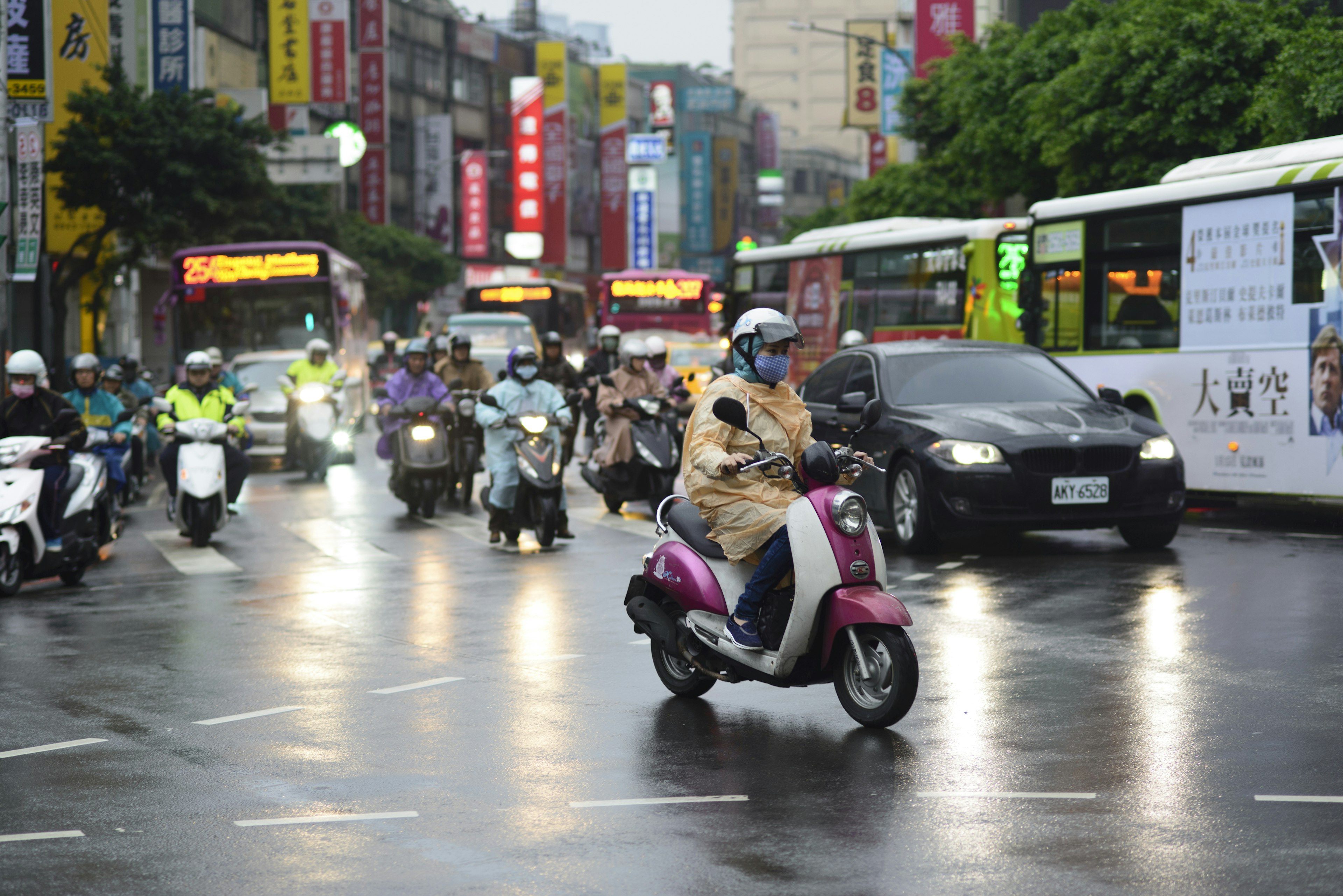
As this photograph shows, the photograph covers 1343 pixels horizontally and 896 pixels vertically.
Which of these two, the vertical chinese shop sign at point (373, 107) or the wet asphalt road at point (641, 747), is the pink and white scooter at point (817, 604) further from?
the vertical chinese shop sign at point (373, 107)

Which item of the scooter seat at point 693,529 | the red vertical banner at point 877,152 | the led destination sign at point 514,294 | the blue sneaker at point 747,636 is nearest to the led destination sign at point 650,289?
the led destination sign at point 514,294

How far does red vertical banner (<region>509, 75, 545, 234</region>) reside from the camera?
78.9 meters

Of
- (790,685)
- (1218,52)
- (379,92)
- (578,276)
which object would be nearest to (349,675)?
(790,685)

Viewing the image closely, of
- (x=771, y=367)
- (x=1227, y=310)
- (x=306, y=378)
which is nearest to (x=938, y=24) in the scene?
(x=306, y=378)

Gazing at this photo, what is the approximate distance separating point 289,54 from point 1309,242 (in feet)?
128

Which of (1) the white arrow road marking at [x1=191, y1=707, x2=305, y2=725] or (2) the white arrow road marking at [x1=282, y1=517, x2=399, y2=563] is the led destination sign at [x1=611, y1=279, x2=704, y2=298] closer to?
(2) the white arrow road marking at [x1=282, y1=517, x2=399, y2=563]

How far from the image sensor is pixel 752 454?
6875 millimetres

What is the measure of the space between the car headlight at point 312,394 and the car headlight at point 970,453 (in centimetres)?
1101

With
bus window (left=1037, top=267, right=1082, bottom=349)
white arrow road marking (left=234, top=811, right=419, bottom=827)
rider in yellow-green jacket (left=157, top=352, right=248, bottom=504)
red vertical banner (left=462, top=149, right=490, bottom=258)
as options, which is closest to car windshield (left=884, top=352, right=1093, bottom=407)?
bus window (left=1037, top=267, right=1082, bottom=349)

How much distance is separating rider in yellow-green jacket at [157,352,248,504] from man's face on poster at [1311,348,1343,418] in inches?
345

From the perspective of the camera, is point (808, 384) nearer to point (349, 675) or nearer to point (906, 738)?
point (349, 675)

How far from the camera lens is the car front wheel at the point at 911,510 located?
12133mm

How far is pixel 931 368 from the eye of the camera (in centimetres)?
1315

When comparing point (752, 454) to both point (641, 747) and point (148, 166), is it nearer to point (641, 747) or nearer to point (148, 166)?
point (641, 747)
